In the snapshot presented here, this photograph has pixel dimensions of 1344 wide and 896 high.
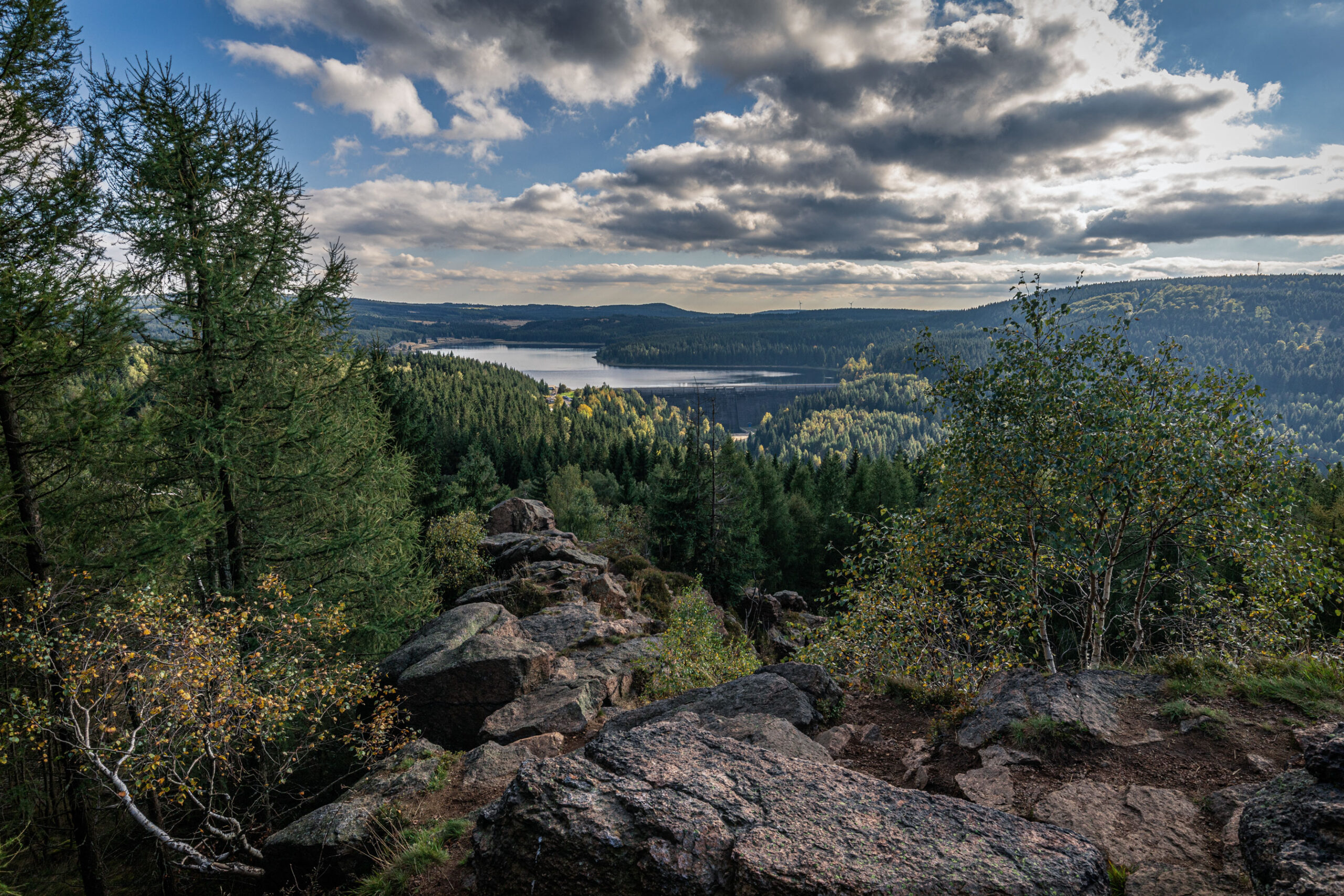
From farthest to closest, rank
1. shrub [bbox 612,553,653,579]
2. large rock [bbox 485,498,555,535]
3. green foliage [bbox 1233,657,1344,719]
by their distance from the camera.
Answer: large rock [bbox 485,498,555,535] → shrub [bbox 612,553,653,579] → green foliage [bbox 1233,657,1344,719]

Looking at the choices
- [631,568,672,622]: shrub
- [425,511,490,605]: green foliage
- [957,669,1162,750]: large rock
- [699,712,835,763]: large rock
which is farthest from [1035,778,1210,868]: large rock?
[425,511,490,605]: green foliage

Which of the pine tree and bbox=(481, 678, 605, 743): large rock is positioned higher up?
the pine tree

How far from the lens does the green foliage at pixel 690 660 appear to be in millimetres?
12688

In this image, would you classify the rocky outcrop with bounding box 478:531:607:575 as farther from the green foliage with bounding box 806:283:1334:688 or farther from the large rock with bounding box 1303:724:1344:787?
the large rock with bounding box 1303:724:1344:787

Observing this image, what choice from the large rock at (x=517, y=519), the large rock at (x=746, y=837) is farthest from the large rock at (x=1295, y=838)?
the large rock at (x=517, y=519)

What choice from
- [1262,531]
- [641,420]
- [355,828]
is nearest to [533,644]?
[355,828]

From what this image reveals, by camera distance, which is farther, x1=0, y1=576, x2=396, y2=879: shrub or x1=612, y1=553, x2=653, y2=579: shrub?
x1=612, y1=553, x2=653, y2=579: shrub

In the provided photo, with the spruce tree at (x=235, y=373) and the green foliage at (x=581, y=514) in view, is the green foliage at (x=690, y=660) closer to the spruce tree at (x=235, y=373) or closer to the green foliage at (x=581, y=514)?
the spruce tree at (x=235, y=373)

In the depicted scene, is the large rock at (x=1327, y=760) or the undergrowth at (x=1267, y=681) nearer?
the large rock at (x=1327, y=760)

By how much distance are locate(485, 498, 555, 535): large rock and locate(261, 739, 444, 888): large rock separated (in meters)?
26.2

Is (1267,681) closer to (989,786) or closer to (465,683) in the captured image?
(989,786)

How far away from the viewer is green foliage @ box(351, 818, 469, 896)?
583 cm

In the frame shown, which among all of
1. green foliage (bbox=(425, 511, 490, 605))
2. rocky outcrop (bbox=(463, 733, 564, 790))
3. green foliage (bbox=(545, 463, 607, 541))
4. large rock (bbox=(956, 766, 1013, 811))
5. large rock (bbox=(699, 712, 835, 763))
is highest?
large rock (bbox=(956, 766, 1013, 811))

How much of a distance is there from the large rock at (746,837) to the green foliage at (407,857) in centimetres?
107
